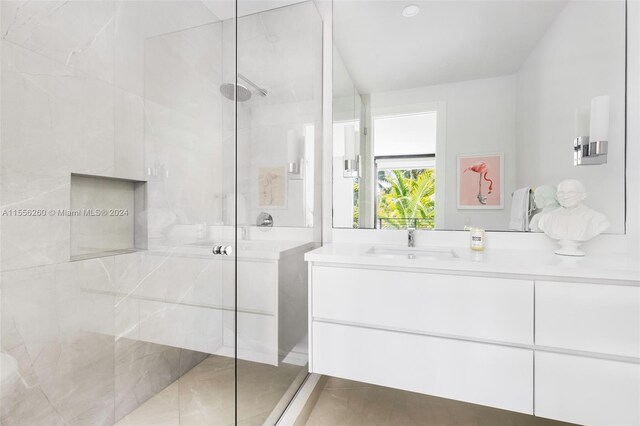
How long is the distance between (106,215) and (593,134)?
196cm

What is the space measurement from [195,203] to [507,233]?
1.53 metres

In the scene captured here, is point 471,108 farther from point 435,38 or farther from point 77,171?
point 77,171

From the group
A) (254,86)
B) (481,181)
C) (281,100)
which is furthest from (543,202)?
(254,86)

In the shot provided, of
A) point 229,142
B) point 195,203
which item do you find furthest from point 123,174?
point 229,142

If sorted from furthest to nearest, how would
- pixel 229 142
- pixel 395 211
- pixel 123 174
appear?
pixel 395 211 < pixel 229 142 < pixel 123 174

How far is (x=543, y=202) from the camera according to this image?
149cm

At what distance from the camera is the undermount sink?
1511 millimetres

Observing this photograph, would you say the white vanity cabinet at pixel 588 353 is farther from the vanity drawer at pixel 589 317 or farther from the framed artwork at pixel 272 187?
the framed artwork at pixel 272 187

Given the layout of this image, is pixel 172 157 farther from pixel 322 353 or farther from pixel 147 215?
pixel 322 353

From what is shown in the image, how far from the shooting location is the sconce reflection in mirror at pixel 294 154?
4.76ft

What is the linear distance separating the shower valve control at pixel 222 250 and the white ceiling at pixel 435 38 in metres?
1.29

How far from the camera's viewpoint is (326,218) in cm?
188

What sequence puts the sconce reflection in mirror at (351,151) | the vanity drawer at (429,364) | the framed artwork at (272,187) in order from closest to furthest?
the vanity drawer at (429,364) → the framed artwork at (272,187) → the sconce reflection in mirror at (351,151)

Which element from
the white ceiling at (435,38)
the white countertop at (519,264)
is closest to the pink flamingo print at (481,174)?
the white countertop at (519,264)
